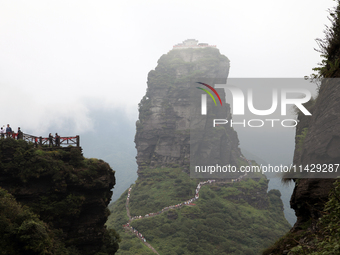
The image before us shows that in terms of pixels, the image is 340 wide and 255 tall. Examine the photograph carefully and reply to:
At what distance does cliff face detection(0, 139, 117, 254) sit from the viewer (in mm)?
16438

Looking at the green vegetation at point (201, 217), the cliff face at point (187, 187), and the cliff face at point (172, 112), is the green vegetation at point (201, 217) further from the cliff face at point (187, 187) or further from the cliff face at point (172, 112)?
the cliff face at point (172, 112)

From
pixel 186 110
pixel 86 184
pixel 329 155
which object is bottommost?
pixel 86 184

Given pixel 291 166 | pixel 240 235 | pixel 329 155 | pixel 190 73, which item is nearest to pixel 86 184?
pixel 291 166

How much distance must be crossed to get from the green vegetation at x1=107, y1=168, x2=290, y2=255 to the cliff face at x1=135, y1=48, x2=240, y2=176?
5.97 meters

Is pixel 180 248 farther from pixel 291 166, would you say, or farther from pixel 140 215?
pixel 291 166

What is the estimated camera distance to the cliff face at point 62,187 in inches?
647

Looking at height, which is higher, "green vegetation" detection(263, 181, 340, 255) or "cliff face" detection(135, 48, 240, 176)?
"cliff face" detection(135, 48, 240, 176)

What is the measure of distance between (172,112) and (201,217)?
3887 cm

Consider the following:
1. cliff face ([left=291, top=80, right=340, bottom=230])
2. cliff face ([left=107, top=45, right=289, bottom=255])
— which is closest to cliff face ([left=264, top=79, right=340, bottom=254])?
cliff face ([left=291, top=80, right=340, bottom=230])

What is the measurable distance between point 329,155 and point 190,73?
8656 centimetres

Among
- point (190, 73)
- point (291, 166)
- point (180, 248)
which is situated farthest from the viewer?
point (190, 73)

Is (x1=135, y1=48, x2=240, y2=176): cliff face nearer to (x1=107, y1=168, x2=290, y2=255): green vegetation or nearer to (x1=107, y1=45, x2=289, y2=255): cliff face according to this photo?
(x1=107, y1=45, x2=289, y2=255): cliff face

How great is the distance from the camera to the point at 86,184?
18844 millimetres

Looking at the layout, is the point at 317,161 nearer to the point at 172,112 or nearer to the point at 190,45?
the point at 172,112
